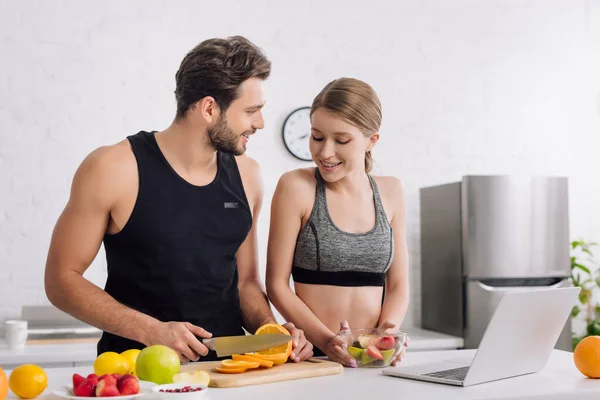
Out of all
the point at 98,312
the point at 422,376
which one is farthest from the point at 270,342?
the point at 98,312

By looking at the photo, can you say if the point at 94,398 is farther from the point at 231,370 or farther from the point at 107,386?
the point at 231,370

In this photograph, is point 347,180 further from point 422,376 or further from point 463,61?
point 463,61

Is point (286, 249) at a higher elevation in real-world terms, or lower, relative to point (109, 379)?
higher

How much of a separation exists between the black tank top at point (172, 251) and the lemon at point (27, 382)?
58 centimetres

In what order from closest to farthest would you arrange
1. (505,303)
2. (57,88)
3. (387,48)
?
1. (505,303)
2. (57,88)
3. (387,48)

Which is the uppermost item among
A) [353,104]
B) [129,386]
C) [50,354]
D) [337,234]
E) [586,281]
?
[353,104]

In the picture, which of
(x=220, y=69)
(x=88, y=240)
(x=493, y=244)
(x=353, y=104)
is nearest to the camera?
(x=88, y=240)

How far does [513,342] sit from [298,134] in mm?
2353

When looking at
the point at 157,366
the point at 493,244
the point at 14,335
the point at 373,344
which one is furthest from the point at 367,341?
the point at 493,244

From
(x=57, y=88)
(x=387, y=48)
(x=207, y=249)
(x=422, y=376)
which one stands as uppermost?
(x=387, y=48)

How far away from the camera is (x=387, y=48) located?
403 cm

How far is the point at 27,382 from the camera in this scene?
1.35m

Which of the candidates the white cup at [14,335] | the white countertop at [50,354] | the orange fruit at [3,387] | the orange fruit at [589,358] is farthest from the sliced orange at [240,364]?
the white cup at [14,335]

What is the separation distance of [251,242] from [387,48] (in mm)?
2142
